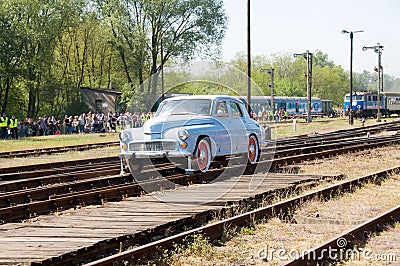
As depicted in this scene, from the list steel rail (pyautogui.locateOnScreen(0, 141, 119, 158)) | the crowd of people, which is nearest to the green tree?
the crowd of people

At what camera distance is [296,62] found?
397 ft

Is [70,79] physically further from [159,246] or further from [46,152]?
[159,246]

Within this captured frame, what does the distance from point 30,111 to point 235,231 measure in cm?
4830

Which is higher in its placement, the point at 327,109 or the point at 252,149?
the point at 327,109

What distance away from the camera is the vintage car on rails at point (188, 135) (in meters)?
13.0

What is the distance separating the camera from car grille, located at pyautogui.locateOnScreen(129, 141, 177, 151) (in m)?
12.9

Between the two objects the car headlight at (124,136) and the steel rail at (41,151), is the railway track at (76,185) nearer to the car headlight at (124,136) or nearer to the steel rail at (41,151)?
the car headlight at (124,136)

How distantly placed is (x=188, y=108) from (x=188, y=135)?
1.29 metres

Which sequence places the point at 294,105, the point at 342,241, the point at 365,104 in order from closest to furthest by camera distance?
the point at 342,241
the point at 365,104
the point at 294,105

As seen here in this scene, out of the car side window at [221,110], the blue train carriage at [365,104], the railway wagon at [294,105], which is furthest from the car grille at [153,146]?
the blue train carriage at [365,104]

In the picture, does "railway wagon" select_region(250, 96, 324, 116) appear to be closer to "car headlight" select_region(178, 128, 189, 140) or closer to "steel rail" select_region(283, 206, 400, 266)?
"car headlight" select_region(178, 128, 189, 140)

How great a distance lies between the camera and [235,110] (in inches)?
586

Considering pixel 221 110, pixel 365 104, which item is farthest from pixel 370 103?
pixel 221 110

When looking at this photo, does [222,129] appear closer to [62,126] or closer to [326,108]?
[62,126]
